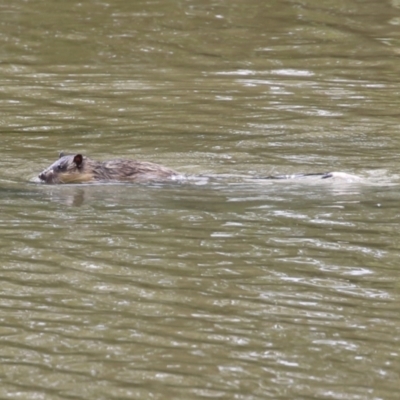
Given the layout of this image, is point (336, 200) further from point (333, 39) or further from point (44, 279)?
point (333, 39)

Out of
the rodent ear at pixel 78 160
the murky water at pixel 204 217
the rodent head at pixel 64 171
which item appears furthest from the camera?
the rodent head at pixel 64 171

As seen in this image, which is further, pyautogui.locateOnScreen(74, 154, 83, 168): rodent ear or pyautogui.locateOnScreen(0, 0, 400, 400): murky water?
pyautogui.locateOnScreen(74, 154, 83, 168): rodent ear

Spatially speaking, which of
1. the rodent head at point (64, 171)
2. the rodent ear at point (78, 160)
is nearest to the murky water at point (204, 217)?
the rodent head at point (64, 171)

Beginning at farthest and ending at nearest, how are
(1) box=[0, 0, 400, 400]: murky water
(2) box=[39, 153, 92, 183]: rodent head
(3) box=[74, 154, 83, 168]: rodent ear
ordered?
(2) box=[39, 153, 92, 183]: rodent head → (3) box=[74, 154, 83, 168]: rodent ear → (1) box=[0, 0, 400, 400]: murky water

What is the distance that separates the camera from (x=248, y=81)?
51.3 feet

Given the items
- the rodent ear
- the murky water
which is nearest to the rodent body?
the rodent ear

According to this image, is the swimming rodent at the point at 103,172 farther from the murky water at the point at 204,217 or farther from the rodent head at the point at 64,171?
the murky water at the point at 204,217

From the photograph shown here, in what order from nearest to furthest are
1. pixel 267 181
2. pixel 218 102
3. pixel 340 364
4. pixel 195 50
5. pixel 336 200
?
pixel 340 364 < pixel 336 200 < pixel 267 181 < pixel 218 102 < pixel 195 50

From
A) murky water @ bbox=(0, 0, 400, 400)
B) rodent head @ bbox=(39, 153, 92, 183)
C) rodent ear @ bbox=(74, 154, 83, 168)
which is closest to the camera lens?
murky water @ bbox=(0, 0, 400, 400)

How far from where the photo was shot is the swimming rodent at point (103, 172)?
35.5 feet

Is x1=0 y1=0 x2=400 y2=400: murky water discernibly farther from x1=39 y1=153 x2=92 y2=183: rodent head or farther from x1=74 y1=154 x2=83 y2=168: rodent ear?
x1=74 y1=154 x2=83 y2=168: rodent ear

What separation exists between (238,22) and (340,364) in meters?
13.4

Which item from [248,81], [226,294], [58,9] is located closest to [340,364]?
[226,294]

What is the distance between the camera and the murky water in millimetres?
6230
